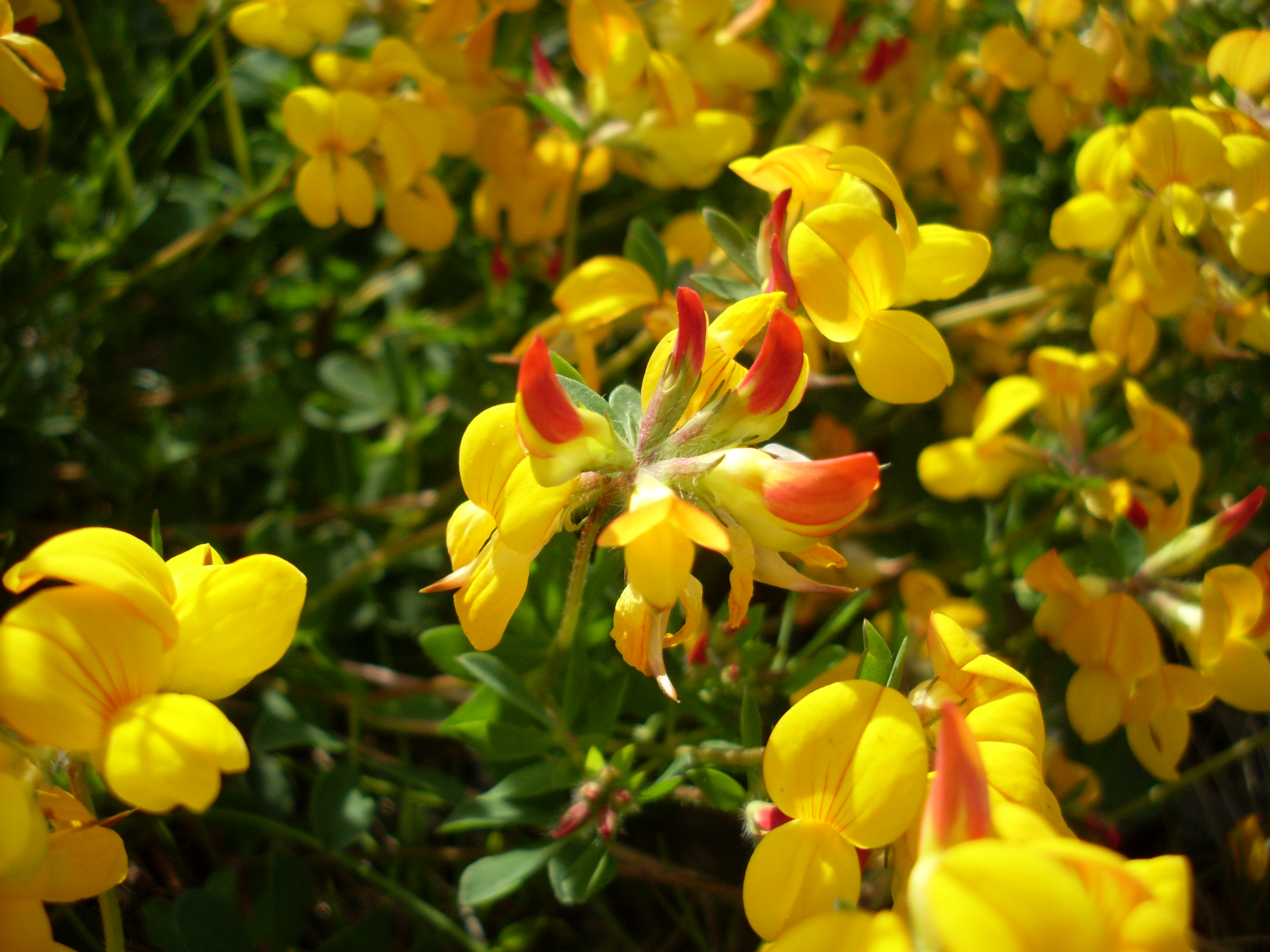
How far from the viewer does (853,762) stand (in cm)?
113

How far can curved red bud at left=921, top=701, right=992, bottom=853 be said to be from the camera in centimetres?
92

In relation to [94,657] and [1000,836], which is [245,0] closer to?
[94,657]

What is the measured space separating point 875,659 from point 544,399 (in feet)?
1.92

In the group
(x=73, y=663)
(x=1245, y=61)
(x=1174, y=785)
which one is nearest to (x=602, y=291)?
(x=73, y=663)

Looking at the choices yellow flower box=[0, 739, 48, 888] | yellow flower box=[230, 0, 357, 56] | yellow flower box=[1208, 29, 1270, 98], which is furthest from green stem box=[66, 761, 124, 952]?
yellow flower box=[1208, 29, 1270, 98]

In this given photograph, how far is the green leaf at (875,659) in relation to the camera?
123cm

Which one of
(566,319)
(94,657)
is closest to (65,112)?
(566,319)

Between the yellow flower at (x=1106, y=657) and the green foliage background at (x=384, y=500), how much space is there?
0.59ft

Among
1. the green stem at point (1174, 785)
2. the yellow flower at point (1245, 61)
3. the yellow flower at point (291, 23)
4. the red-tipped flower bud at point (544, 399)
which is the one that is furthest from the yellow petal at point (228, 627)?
the yellow flower at point (1245, 61)

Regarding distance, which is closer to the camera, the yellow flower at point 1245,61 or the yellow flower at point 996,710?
the yellow flower at point 996,710

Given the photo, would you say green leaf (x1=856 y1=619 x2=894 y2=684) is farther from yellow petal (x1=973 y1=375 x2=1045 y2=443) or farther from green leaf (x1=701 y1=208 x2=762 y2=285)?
yellow petal (x1=973 y1=375 x2=1045 y2=443)

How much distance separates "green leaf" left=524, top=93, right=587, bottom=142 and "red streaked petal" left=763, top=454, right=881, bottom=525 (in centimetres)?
112

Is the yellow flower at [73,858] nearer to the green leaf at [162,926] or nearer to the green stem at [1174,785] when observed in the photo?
the green leaf at [162,926]

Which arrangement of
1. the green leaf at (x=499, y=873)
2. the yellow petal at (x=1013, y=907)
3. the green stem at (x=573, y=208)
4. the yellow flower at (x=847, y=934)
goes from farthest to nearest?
the green stem at (x=573, y=208), the green leaf at (x=499, y=873), the yellow flower at (x=847, y=934), the yellow petal at (x=1013, y=907)
